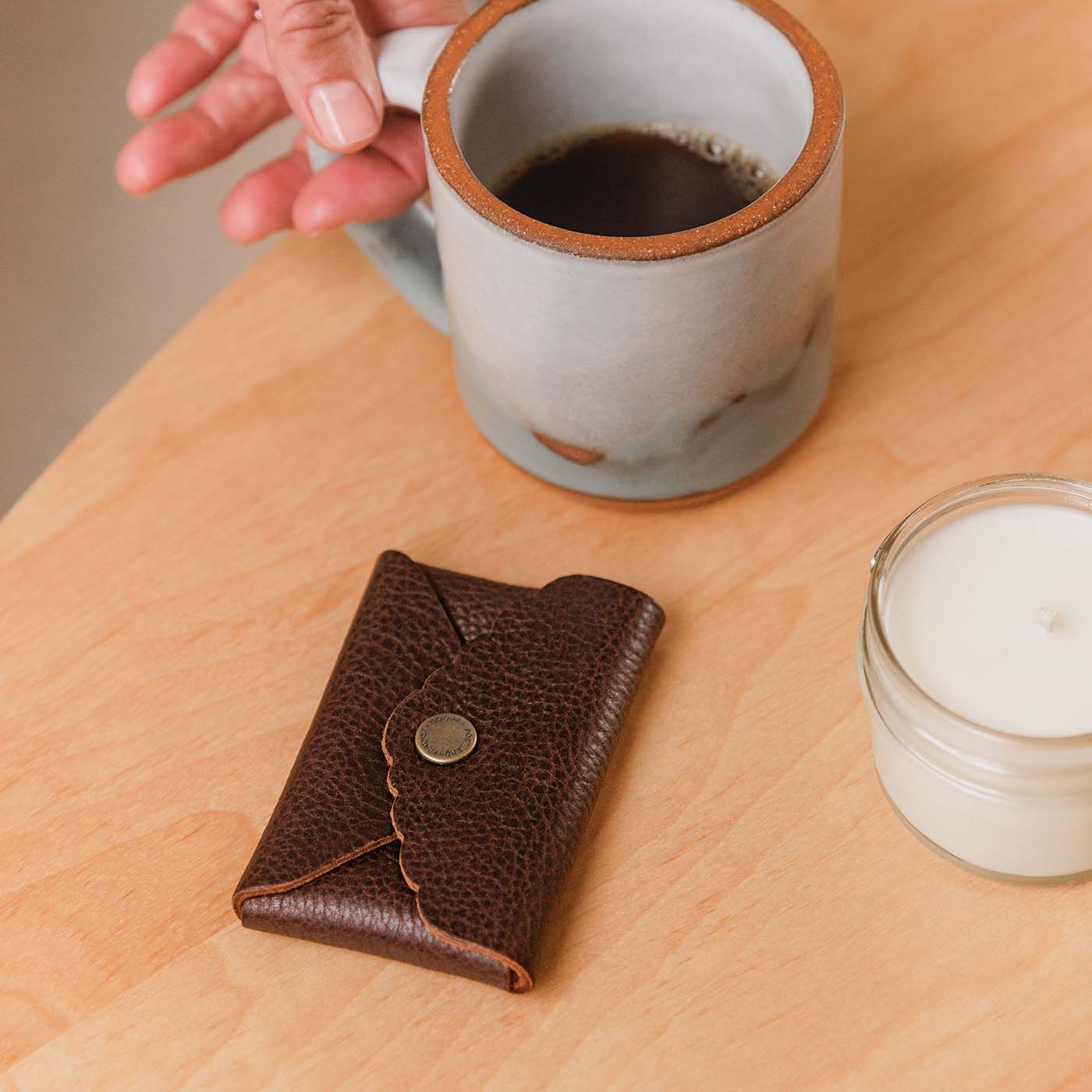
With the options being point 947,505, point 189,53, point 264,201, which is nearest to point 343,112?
point 264,201

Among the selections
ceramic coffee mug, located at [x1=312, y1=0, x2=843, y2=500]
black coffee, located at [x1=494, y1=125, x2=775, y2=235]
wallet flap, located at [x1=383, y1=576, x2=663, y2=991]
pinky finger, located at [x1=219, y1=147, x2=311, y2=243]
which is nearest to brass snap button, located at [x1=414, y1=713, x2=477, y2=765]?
wallet flap, located at [x1=383, y1=576, x2=663, y2=991]

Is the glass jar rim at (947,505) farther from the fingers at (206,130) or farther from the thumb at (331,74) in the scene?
the fingers at (206,130)

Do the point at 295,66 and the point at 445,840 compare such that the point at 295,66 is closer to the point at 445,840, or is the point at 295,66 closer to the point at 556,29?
the point at 556,29

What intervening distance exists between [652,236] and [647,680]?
21 cm

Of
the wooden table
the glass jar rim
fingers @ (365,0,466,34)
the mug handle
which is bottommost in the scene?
the wooden table

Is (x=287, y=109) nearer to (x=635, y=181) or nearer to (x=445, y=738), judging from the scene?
(x=635, y=181)

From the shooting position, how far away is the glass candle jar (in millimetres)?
476

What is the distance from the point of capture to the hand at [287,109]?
0.66 m

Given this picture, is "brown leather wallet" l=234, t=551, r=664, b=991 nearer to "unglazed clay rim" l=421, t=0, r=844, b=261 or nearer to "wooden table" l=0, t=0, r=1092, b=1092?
"wooden table" l=0, t=0, r=1092, b=1092

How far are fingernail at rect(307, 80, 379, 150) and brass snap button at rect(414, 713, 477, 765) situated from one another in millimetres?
304

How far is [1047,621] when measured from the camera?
493mm

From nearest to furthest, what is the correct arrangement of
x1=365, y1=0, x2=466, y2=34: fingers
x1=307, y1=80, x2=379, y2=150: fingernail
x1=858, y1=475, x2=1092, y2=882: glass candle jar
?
1. x1=858, y1=475, x2=1092, y2=882: glass candle jar
2. x1=307, y1=80, x2=379, y2=150: fingernail
3. x1=365, y1=0, x2=466, y2=34: fingers

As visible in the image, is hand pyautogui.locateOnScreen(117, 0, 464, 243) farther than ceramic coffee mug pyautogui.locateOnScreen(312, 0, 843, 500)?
Yes

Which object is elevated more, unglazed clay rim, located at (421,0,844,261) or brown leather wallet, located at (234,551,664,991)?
unglazed clay rim, located at (421,0,844,261)
